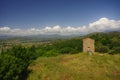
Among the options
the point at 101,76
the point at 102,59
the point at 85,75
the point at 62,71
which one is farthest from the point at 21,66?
the point at 102,59

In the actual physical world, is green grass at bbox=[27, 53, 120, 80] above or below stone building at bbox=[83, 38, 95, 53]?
below

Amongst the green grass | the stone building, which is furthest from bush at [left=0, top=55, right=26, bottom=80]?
the stone building

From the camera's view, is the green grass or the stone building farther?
the stone building

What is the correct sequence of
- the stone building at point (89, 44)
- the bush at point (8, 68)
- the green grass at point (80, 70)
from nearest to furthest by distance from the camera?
1. the bush at point (8, 68)
2. the green grass at point (80, 70)
3. the stone building at point (89, 44)

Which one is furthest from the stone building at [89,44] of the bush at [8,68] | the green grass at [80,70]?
the bush at [8,68]

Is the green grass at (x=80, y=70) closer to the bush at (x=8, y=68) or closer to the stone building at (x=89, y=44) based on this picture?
the bush at (x=8, y=68)

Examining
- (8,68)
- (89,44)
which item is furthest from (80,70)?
(89,44)

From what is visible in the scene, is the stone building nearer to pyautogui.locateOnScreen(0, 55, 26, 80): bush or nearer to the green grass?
the green grass

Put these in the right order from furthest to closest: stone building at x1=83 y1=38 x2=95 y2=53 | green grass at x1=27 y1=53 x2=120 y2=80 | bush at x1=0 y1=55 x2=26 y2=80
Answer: stone building at x1=83 y1=38 x2=95 y2=53, green grass at x1=27 y1=53 x2=120 y2=80, bush at x1=0 y1=55 x2=26 y2=80

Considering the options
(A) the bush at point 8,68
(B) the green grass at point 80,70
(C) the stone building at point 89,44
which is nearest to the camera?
(A) the bush at point 8,68

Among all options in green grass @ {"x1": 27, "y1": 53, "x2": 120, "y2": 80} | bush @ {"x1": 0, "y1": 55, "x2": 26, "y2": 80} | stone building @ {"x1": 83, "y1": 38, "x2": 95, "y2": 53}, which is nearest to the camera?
bush @ {"x1": 0, "y1": 55, "x2": 26, "y2": 80}

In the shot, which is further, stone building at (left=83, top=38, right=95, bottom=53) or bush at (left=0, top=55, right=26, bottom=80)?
stone building at (left=83, top=38, right=95, bottom=53)

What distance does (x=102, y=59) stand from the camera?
46.7 meters

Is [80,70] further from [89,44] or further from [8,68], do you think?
[89,44]
